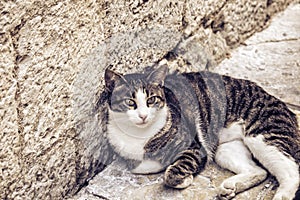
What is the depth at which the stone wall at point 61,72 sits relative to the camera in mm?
2502

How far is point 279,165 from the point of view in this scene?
2869mm

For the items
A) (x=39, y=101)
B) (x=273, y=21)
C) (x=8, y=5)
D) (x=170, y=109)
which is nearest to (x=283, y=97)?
(x=170, y=109)

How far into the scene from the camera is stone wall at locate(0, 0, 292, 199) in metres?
2.50

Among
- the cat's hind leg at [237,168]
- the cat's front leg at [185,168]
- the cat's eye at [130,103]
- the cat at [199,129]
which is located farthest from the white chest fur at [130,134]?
the cat's hind leg at [237,168]

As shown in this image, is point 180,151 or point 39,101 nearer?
point 39,101

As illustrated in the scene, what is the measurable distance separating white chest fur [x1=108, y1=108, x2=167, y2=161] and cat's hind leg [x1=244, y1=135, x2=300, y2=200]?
1.74 feet

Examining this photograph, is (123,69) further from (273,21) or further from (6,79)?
(273,21)

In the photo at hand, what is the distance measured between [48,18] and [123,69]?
2.38 feet

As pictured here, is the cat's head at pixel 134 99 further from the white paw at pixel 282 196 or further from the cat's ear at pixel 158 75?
the white paw at pixel 282 196

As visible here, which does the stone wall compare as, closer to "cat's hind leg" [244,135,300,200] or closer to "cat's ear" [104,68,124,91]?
"cat's ear" [104,68,124,91]

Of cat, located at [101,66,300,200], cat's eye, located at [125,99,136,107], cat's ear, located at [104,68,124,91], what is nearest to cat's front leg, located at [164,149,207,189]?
cat, located at [101,66,300,200]

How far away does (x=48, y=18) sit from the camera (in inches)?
103

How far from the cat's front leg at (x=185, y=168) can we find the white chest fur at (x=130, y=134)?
0.70 feet

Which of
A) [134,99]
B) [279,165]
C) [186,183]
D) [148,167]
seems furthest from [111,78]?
[279,165]
